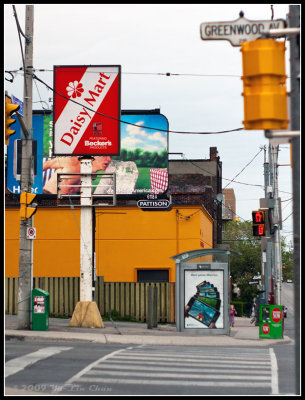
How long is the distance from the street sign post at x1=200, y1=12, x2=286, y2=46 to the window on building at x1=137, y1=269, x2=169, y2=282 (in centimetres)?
2820

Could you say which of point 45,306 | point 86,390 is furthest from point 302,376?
point 45,306

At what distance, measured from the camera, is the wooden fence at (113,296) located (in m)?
29.6

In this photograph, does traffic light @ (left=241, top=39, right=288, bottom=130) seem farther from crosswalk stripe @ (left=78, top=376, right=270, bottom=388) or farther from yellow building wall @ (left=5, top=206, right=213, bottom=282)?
yellow building wall @ (left=5, top=206, right=213, bottom=282)

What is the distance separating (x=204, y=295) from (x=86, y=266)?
4.62 meters

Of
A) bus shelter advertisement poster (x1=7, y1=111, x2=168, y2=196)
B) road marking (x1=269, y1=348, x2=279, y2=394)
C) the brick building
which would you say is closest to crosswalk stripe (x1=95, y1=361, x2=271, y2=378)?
road marking (x1=269, y1=348, x2=279, y2=394)

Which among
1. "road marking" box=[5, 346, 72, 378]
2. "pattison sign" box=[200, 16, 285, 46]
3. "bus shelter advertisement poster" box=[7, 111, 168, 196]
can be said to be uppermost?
"bus shelter advertisement poster" box=[7, 111, 168, 196]

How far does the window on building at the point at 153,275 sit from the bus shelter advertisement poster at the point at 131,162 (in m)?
3.92

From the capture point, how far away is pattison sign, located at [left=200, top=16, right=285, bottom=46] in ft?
27.4

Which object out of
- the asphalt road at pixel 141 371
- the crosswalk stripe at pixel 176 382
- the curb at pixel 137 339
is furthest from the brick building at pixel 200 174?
the crosswalk stripe at pixel 176 382

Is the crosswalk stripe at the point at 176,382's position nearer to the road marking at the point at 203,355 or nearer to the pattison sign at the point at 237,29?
the road marking at the point at 203,355

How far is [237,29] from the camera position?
8.46 metres

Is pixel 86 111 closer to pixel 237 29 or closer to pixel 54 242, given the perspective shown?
pixel 54 242

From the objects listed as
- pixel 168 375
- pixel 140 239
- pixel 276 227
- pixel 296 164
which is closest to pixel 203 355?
pixel 168 375

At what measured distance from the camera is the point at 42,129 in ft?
122
